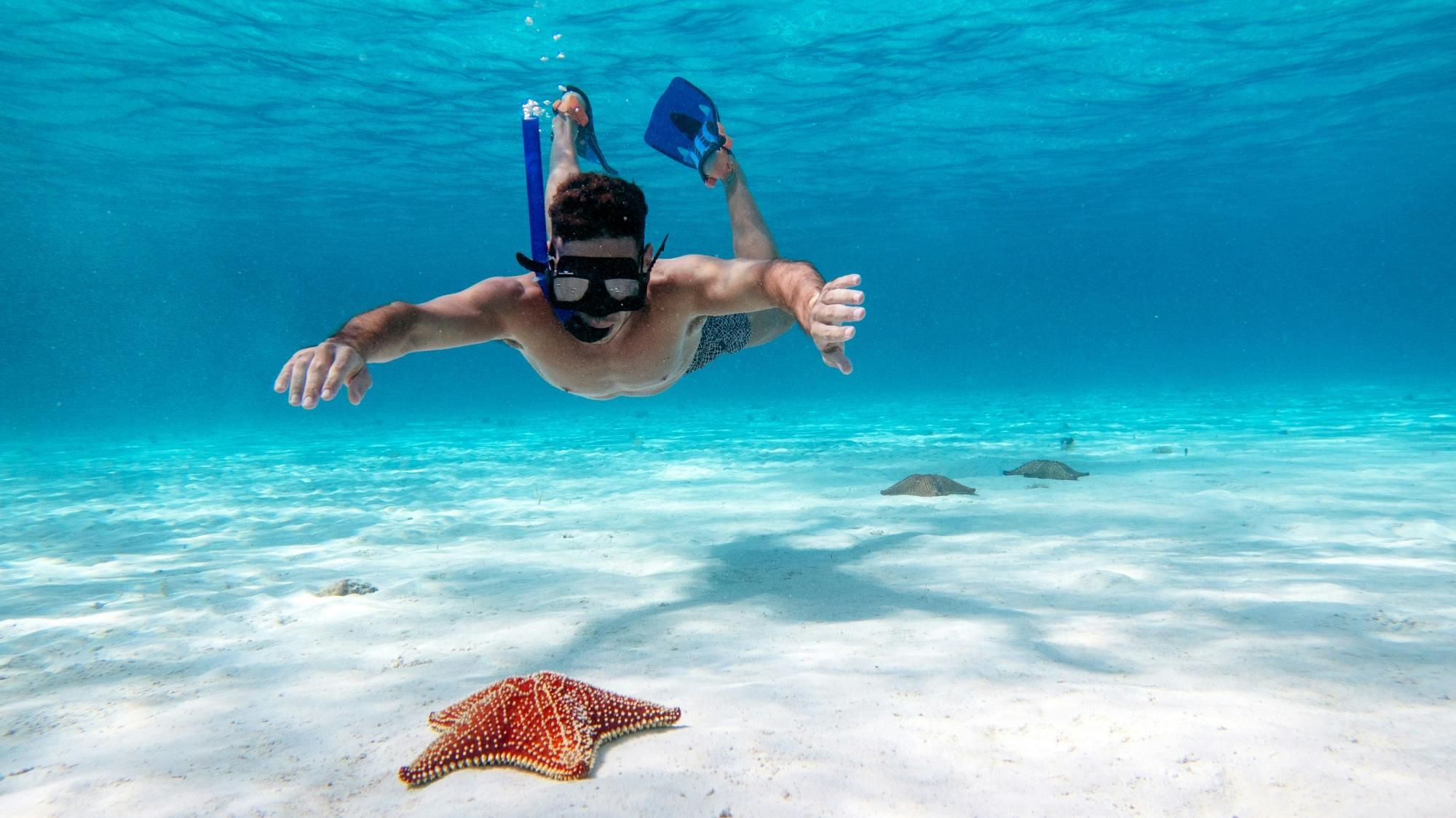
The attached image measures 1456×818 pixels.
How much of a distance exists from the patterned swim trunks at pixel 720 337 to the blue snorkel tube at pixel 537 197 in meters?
1.65

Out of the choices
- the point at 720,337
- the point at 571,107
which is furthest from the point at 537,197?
the point at 571,107

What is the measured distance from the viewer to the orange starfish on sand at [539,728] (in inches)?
106

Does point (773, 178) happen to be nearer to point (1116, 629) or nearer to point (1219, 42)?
point (1219, 42)

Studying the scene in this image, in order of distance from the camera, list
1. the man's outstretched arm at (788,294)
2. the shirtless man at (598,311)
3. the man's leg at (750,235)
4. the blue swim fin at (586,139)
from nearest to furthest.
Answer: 1. the man's outstretched arm at (788,294)
2. the shirtless man at (598,311)
3. the man's leg at (750,235)
4. the blue swim fin at (586,139)

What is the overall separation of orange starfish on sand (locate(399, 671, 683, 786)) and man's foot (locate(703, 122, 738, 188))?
488 centimetres

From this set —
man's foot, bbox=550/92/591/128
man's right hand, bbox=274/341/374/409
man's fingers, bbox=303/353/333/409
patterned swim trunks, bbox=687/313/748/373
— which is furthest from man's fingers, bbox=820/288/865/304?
man's foot, bbox=550/92/591/128

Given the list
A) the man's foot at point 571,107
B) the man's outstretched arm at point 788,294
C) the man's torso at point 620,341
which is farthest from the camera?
the man's foot at point 571,107

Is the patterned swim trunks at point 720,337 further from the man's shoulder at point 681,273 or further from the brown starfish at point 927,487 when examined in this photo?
the brown starfish at point 927,487

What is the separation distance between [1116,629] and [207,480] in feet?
52.1

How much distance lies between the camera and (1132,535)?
6473mm

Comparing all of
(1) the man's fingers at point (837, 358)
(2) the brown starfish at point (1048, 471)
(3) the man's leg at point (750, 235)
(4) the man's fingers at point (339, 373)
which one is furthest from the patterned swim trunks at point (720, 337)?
(2) the brown starfish at point (1048, 471)

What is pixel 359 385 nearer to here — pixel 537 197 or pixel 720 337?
pixel 537 197

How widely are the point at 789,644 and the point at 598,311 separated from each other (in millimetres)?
2244

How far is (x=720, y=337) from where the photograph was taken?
6.14m
